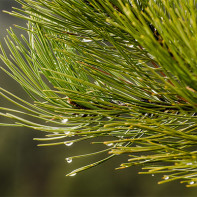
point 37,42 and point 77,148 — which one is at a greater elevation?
point 77,148

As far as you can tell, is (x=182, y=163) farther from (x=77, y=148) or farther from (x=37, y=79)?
(x=77, y=148)

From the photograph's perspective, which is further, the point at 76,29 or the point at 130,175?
the point at 130,175

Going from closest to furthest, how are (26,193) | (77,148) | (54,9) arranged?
(54,9), (77,148), (26,193)

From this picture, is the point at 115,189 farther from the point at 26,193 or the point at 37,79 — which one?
the point at 37,79

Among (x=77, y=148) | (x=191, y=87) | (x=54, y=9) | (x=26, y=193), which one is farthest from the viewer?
(x=26, y=193)

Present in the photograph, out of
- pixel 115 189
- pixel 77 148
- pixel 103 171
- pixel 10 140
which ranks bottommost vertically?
pixel 115 189

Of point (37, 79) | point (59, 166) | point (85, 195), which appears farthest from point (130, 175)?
point (37, 79)
